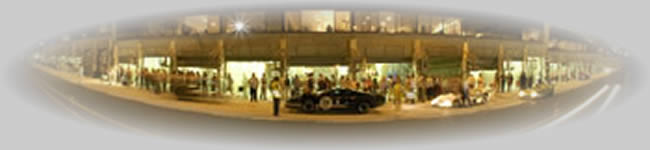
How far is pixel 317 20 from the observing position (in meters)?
4.66

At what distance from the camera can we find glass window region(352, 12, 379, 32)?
448cm

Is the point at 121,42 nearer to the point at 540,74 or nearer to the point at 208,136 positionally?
the point at 208,136

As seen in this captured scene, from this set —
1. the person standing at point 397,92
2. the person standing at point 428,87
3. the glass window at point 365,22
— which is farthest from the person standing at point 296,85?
the person standing at point 428,87

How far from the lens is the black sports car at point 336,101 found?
4.25m

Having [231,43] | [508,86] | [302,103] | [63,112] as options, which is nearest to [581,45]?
[508,86]

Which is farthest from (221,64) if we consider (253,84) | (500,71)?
(500,71)

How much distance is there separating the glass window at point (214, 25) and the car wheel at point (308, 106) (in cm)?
108

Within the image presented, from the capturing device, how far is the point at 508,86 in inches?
183

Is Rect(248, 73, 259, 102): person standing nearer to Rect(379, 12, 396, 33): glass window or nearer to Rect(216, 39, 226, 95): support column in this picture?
Rect(216, 39, 226, 95): support column

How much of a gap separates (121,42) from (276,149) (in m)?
1.88

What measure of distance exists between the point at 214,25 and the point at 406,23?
1828 mm

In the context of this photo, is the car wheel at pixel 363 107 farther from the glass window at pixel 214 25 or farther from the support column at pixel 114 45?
the support column at pixel 114 45

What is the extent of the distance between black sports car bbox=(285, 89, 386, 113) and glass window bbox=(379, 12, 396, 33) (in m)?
0.66

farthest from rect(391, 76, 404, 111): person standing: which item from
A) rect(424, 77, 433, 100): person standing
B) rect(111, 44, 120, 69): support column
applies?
rect(111, 44, 120, 69): support column
